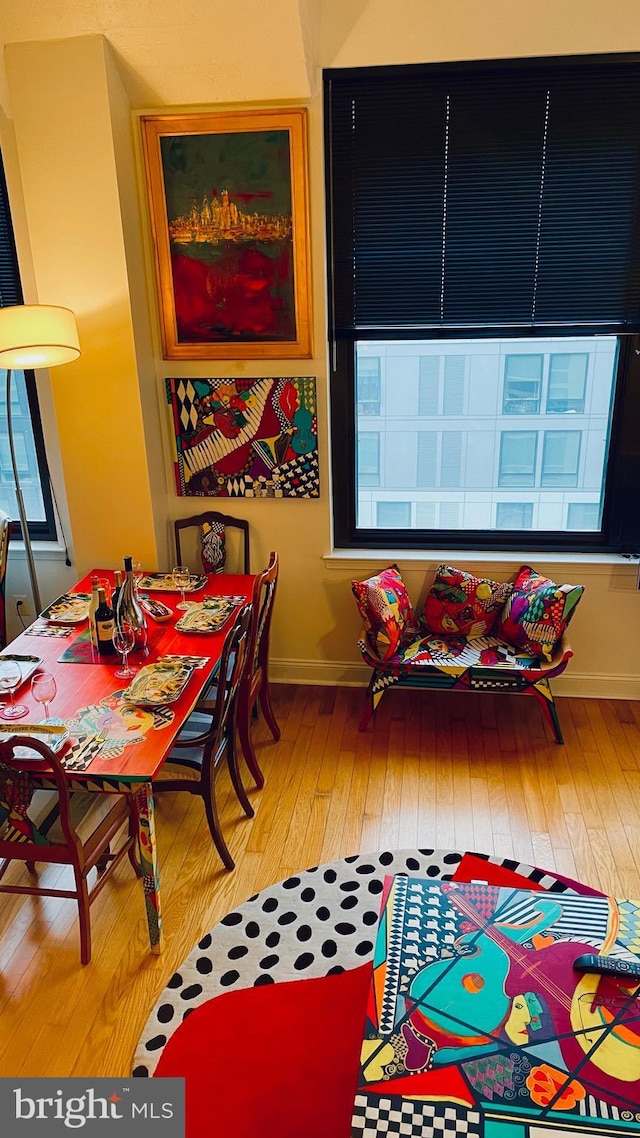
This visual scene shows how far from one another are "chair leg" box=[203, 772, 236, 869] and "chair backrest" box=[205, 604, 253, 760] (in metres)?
0.12

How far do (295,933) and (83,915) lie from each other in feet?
2.29

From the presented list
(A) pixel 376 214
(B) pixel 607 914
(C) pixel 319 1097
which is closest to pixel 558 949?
(B) pixel 607 914

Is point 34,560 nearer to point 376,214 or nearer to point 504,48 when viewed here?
point 376,214

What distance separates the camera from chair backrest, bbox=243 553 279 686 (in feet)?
10.1

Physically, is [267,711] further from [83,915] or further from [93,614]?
[83,915]

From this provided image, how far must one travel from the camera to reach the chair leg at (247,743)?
3.29 m

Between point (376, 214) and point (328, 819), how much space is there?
104 inches

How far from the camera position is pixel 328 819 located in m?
3.28

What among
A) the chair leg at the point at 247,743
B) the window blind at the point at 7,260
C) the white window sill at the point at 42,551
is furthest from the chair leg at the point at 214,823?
the window blind at the point at 7,260

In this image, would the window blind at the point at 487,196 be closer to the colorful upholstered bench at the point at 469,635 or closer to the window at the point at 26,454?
the colorful upholstered bench at the point at 469,635

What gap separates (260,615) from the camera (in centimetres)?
324

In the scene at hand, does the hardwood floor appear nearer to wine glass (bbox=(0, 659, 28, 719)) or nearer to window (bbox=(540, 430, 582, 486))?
wine glass (bbox=(0, 659, 28, 719))

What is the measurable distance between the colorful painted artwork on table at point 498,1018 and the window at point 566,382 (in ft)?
7.87

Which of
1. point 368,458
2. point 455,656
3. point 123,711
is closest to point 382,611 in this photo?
point 455,656
